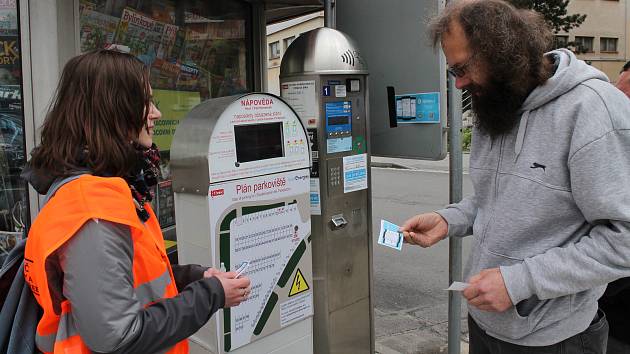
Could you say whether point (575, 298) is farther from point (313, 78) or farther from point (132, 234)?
point (313, 78)

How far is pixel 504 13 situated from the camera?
5.27 ft

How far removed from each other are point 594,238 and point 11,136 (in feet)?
9.02

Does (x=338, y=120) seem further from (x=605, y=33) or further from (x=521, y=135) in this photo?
(x=605, y=33)

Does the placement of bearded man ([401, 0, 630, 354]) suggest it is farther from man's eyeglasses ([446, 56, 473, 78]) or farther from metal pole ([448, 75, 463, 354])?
metal pole ([448, 75, 463, 354])

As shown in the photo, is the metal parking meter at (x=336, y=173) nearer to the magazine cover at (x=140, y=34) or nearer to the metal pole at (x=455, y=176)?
the metal pole at (x=455, y=176)

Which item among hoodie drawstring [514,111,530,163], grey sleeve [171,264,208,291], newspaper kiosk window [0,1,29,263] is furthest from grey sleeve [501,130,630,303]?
newspaper kiosk window [0,1,29,263]

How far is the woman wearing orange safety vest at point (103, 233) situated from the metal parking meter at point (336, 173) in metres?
1.58

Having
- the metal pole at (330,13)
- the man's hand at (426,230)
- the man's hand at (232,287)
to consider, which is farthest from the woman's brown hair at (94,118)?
the metal pole at (330,13)

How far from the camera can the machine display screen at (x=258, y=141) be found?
2445 mm

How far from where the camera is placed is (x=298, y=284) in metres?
2.80

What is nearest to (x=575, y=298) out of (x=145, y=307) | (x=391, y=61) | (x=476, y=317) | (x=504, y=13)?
(x=476, y=317)

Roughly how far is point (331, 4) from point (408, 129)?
0.98 m

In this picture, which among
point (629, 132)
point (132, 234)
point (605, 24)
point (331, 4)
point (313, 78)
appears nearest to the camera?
point (132, 234)

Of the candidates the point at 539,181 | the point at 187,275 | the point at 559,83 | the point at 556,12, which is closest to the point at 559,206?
the point at 539,181
